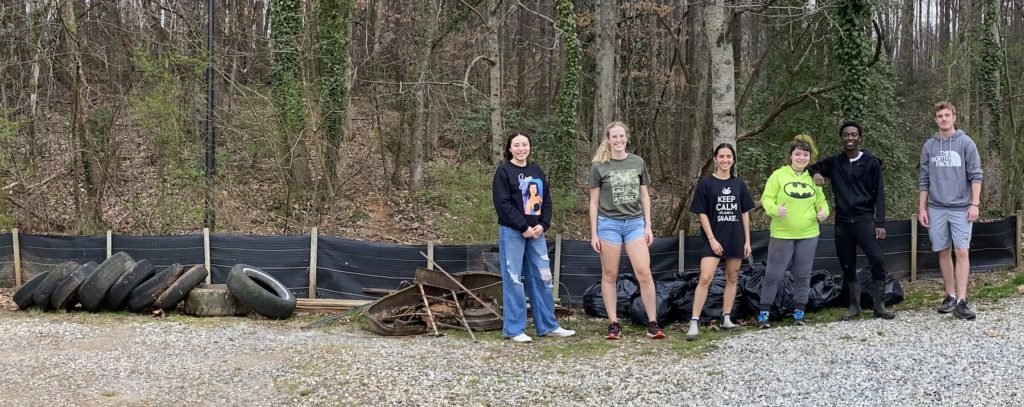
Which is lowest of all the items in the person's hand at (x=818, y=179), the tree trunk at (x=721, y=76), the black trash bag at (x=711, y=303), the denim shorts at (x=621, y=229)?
the black trash bag at (x=711, y=303)

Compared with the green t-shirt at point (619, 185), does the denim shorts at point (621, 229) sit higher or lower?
lower

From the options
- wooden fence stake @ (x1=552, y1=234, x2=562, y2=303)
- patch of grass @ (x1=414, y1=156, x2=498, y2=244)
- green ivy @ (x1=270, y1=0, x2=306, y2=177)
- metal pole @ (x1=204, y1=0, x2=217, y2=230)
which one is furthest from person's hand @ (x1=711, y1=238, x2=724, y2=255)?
metal pole @ (x1=204, y1=0, x2=217, y2=230)

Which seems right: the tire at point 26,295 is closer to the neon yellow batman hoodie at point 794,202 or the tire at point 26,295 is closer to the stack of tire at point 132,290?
the stack of tire at point 132,290

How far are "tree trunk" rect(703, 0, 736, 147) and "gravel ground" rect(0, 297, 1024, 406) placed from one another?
A: 9.61 feet

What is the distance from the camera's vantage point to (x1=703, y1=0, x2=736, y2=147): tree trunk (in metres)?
8.49

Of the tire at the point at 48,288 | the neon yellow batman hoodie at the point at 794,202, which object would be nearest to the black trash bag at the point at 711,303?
the neon yellow batman hoodie at the point at 794,202

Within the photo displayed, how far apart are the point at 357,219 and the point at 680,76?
12697mm

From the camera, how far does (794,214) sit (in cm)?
612

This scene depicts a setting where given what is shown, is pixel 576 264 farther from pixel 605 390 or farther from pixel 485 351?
pixel 605 390

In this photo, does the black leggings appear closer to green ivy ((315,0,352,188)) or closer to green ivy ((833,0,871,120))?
green ivy ((833,0,871,120))

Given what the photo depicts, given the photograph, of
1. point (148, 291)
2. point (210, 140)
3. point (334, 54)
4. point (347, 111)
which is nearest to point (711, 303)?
point (148, 291)

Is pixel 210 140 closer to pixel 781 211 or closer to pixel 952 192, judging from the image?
pixel 781 211

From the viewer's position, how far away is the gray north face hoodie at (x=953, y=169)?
5.92 m

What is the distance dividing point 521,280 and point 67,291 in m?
4.81
